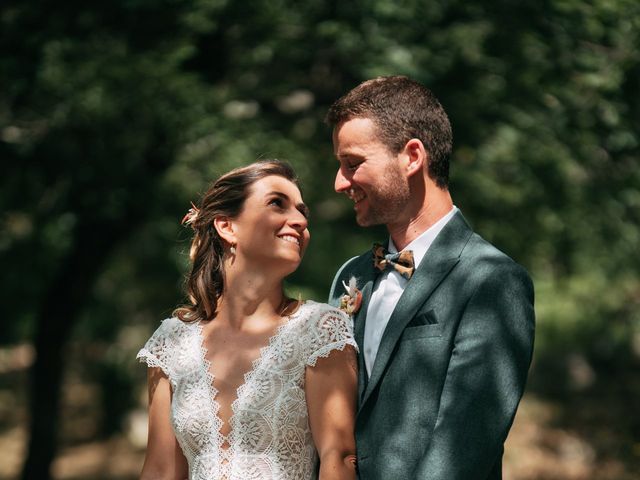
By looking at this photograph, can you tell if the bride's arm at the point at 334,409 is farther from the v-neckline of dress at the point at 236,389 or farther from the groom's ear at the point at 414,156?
the groom's ear at the point at 414,156

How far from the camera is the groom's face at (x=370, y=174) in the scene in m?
3.02

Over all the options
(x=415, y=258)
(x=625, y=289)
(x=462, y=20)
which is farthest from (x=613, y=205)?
(x=415, y=258)

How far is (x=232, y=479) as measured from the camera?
3.08 m

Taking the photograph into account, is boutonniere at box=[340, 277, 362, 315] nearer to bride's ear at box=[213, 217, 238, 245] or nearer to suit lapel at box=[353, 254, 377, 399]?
suit lapel at box=[353, 254, 377, 399]

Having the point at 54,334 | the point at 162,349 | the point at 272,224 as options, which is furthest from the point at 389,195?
the point at 54,334

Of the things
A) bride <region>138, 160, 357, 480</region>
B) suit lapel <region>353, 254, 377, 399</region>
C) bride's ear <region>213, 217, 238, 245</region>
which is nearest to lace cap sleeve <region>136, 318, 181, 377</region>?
bride <region>138, 160, 357, 480</region>

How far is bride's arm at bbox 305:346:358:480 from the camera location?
2.91m

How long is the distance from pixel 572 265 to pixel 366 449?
9.04 meters

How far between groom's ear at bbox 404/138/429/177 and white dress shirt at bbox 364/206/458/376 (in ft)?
0.70

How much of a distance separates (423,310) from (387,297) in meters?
0.28

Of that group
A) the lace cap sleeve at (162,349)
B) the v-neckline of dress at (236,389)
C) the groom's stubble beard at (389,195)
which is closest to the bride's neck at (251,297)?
the v-neckline of dress at (236,389)

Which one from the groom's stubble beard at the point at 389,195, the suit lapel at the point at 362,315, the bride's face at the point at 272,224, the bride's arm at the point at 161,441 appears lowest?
the bride's arm at the point at 161,441

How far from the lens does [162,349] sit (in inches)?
132

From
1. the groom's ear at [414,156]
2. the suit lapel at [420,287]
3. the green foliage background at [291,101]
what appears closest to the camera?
the suit lapel at [420,287]
